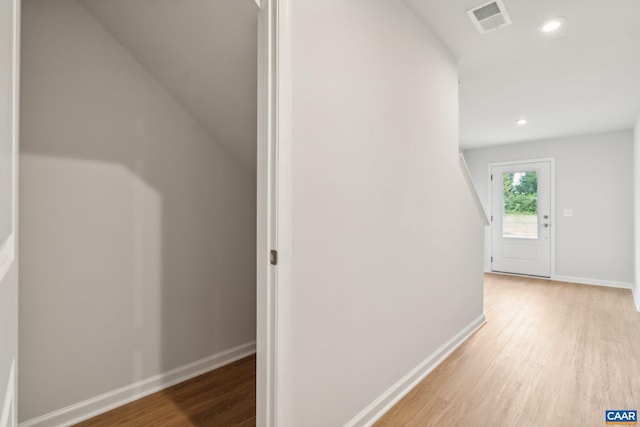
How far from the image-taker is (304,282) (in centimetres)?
141

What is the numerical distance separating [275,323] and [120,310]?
120cm

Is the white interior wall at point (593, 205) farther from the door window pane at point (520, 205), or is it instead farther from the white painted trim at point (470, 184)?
the white painted trim at point (470, 184)

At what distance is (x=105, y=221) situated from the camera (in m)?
1.89

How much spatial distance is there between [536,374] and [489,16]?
8.44ft

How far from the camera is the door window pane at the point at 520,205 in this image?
5.96 m

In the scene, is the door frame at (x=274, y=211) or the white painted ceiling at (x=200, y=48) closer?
the door frame at (x=274, y=211)

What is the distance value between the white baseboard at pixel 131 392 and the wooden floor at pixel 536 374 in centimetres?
125

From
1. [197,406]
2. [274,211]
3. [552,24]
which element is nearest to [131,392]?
[197,406]

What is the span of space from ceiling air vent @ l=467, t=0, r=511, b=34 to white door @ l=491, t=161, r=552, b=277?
4.43m

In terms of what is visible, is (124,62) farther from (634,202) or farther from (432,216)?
(634,202)

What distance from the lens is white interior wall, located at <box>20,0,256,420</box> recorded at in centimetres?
167
